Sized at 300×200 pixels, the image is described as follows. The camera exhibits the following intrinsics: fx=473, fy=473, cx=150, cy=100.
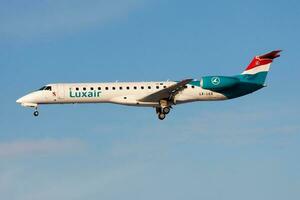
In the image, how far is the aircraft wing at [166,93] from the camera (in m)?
35.7

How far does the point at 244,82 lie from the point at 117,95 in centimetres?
1073

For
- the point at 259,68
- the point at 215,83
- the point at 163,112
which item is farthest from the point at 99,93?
the point at 259,68

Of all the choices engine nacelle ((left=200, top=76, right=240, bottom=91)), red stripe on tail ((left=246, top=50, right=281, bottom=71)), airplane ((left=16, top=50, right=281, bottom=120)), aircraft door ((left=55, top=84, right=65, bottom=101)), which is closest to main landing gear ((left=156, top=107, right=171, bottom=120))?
airplane ((left=16, top=50, right=281, bottom=120))

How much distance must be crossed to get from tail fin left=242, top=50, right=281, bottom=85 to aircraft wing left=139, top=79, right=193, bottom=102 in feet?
23.7

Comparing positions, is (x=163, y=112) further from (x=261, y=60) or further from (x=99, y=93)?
(x=261, y=60)

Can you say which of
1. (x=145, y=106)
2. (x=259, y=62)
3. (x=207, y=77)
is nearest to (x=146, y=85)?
(x=145, y=106)

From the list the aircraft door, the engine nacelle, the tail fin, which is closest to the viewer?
the aircraft door

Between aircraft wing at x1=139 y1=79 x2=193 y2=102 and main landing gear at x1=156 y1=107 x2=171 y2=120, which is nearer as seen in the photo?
aircraft wing at x1=139 y1=79 x2=193 y2=102

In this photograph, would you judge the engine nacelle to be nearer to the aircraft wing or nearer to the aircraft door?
the aircraft wing

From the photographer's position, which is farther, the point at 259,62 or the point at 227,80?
the point at 259,62

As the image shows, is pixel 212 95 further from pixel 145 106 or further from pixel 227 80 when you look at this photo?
pixel 145 106

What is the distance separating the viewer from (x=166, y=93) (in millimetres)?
36594

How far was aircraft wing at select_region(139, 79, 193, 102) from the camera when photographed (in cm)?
3569

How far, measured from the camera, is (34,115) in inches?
1468
